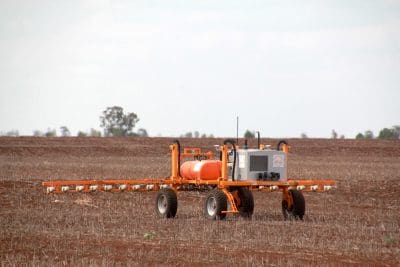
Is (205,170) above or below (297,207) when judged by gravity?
above

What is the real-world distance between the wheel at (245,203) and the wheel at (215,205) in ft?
5.63

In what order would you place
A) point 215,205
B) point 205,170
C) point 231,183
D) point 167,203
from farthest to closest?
point 205,170
point 167,203
point 231,183
point 215,205

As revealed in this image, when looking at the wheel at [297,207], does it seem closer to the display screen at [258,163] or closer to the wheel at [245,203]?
the display screen at [258,163]

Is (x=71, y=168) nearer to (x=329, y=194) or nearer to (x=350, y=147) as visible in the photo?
(x=329, y=194)

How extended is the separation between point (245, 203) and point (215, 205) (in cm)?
213

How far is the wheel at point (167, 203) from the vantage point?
2436cm

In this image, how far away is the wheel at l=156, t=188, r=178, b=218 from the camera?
24.4 metres

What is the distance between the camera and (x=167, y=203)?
2441cm

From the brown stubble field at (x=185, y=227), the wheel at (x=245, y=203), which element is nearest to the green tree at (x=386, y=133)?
the brown stubble field at (x=185, y=227)

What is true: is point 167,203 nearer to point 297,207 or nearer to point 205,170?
point 205,170

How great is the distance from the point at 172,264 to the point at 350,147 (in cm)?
5218

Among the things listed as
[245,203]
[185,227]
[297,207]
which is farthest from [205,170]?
[185,227]

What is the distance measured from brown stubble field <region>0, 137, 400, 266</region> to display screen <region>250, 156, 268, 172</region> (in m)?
1.39

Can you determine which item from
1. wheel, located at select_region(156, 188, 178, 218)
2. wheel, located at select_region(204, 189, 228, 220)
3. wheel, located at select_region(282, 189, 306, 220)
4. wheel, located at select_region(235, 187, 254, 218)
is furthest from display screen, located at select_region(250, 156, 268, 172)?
wheel, located at select_region(156, 188, 178, 218)
